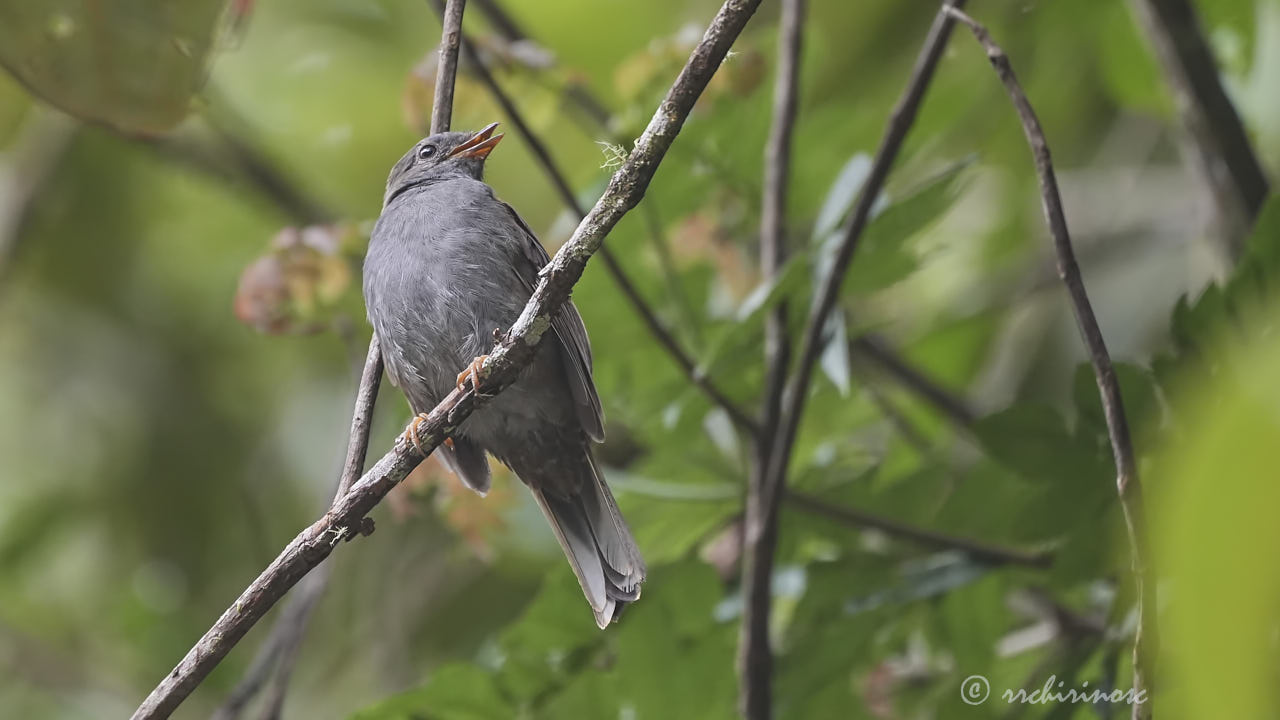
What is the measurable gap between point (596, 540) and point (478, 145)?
4.21ft

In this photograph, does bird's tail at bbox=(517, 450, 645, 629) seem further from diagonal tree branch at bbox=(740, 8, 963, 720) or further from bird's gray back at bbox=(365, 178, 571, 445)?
diagonal tree branch at bbox=(740, 8, 963, 720)

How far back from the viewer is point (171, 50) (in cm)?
280

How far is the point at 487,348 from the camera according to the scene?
295 cm

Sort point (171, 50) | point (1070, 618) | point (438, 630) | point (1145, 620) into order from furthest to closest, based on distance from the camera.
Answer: point (438, 630), point (1070, 618), point (171, 50), point (1145, 620)

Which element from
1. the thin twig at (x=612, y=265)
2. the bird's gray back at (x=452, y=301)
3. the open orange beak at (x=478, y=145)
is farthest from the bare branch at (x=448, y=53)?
the open orange beak at (x=478, y=145)

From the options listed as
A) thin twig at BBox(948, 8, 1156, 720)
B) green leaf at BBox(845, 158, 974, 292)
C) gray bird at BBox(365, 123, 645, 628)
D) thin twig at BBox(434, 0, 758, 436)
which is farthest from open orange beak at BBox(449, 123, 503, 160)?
thin twig at BBox(948, 8, 1156, 720)

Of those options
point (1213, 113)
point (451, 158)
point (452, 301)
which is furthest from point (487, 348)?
point (1213, 113)

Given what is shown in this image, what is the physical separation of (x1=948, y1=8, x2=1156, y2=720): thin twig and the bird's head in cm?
157

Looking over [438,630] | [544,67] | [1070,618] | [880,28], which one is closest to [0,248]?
[438,630]

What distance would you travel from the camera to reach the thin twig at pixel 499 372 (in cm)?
175

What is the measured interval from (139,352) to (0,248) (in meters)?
1.24

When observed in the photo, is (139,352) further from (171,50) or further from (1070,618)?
(1070,618)

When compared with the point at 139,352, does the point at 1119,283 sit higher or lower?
lower

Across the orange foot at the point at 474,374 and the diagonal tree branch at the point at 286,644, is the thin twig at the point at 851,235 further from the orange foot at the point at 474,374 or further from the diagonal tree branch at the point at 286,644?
the diagonal tree branch at the point at 286,644
